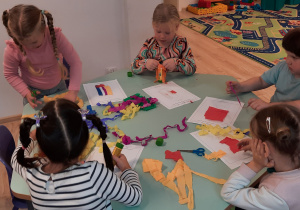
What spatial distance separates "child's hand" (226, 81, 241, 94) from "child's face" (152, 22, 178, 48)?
0.55 metres

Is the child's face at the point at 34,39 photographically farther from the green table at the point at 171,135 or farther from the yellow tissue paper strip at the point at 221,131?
the yellow tissue paper strip at the point at 221,131

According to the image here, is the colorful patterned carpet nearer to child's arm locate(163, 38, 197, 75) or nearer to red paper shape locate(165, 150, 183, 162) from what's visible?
child's arm locate(163, 38, 197, 75)

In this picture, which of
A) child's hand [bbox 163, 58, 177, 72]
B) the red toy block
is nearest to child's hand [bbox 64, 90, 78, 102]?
child's hand [bbox 163, 58, 177, 72]

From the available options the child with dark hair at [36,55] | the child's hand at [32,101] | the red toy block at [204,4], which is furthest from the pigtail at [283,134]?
the red toy block at [204,4]

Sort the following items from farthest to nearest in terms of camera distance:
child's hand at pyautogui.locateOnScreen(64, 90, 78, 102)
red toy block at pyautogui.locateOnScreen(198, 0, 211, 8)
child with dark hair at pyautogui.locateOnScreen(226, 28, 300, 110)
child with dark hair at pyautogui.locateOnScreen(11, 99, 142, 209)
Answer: red toy block at pyautogui.locateOnScreen(198, 0, 211, 8) < child's hand at pyautogui.locateOnScreen(64, 90, 78, 102) < child with dark hair at pyautogui.locateOnScreen(226, 28, 300, 110) < child with dark hair at pyautogui.locateOnScreen(11, 99, 142, 209)

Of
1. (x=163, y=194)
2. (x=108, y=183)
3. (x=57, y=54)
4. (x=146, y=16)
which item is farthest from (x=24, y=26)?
(x=146, y=16)

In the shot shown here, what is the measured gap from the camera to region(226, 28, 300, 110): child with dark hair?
4.73ft

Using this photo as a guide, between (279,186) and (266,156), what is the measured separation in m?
0.11

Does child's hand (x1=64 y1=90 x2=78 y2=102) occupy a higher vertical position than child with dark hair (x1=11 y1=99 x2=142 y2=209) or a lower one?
lower

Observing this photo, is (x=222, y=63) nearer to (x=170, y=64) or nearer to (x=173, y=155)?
(x=170, y=64)

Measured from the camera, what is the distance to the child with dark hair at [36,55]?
153 cm

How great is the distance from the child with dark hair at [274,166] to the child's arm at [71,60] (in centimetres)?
109

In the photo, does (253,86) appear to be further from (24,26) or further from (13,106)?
(13,106)

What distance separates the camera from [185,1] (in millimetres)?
6410
